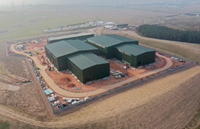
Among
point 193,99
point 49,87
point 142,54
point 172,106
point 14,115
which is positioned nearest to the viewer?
point 14,115

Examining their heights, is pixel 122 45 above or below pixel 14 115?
above

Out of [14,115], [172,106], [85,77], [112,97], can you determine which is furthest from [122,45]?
[14,115]

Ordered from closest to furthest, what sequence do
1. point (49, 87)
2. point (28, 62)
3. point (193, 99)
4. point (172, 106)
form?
point (172, 106) → point (193, 99) → point (49, 87) → point (28, 62)

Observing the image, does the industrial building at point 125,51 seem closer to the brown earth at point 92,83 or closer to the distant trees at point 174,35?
the brown earth at point 92,83

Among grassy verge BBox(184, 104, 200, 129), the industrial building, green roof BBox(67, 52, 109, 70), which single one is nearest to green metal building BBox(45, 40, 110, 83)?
green roof BBox(67, 52, 109, 70)

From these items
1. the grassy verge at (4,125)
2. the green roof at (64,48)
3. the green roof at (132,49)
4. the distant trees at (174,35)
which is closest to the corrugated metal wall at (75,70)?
the green roof at (64,48)

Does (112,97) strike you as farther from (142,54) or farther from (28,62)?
(28,62)
